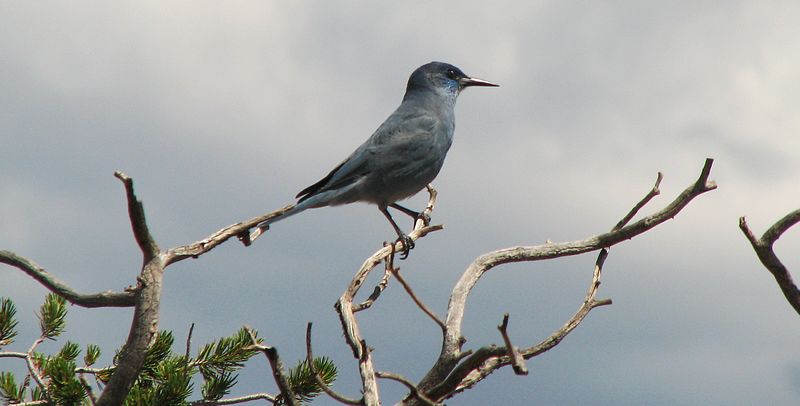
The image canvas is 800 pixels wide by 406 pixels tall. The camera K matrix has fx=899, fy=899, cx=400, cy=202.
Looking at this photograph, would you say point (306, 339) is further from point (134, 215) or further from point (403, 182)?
point (403, 182)

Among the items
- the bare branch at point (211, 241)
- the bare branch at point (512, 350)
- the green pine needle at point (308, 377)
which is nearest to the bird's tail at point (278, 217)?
the bare branch at point (211, 241)

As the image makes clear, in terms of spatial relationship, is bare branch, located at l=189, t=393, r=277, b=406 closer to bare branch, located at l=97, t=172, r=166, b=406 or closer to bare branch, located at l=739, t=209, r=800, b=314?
bare branch, located at l=97, t=172, r=166, b=406

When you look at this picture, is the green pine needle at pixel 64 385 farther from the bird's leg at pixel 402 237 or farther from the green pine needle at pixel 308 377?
the bird's leg at pixel 402 237

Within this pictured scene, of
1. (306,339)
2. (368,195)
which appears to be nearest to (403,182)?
(368,195)

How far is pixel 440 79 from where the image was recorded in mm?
8039

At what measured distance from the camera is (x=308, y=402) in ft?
16.6

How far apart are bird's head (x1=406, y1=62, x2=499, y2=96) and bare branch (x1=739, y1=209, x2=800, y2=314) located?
13.8 feet

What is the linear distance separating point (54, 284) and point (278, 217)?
5.90ft

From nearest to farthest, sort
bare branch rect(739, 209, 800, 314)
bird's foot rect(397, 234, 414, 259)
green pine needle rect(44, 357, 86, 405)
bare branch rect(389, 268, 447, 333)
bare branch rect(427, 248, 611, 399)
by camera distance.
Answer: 1. bare branch rect(427, 248, 611, 399)
2. bare branch rect(389, 268, 447, 333)
3. bare branch rect(739, 209, 800, 314)
4. green pine needle rect(44, 357, 86, 405)
5. bird's foot rect(397, 234, 414, 259)

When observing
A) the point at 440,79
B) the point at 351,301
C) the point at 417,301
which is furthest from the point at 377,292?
the point at 440,79

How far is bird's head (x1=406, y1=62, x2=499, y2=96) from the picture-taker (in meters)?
7.96

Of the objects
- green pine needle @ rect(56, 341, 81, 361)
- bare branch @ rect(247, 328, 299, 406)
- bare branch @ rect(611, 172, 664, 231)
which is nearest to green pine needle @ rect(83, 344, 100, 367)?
green pine needle @ rect(56, 341, 81, 361)

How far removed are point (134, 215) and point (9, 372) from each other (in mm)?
1894

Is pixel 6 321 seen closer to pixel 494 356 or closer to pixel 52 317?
pixel 52 317
